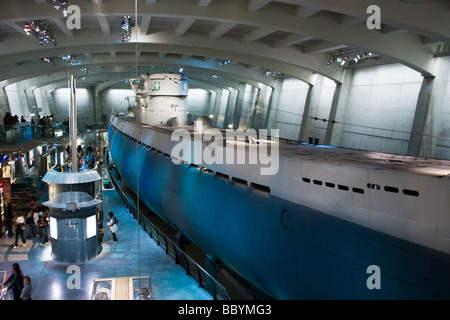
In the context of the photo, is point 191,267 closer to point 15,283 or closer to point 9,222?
point 15,283

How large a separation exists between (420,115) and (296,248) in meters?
9.56

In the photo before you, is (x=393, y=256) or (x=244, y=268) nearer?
(x=393, y=256)

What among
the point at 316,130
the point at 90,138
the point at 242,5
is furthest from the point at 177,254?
the point at 90,138

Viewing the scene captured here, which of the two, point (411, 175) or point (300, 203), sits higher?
point (411, 175)

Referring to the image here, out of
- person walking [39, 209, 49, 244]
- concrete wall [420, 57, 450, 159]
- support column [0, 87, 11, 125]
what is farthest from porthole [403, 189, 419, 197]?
support column [0, 87, 11, 125]

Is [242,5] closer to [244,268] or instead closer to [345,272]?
[244,268]

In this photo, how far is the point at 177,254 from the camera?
317 inches

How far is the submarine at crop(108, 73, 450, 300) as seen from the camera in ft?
15.2

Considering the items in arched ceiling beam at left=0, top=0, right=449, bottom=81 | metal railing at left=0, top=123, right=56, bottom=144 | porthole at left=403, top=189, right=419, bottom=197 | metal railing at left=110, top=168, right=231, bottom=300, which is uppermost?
arched ceiling beam at left=0, top=0, right=449, bottom=81

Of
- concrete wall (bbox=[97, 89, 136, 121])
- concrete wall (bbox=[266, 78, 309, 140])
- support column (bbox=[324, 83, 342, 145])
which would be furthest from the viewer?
concrete wall (bbox=[97, 89, 136, 121])

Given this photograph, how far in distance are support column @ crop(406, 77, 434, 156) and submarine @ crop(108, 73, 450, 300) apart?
249 inches

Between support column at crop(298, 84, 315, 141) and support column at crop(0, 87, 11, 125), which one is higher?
support column at crop(298, 84, 315, 141)

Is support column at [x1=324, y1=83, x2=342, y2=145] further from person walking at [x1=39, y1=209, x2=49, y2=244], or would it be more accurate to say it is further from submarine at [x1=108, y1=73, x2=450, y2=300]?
person walking at [x1=39, y1=209, x2=49, y2=244]
